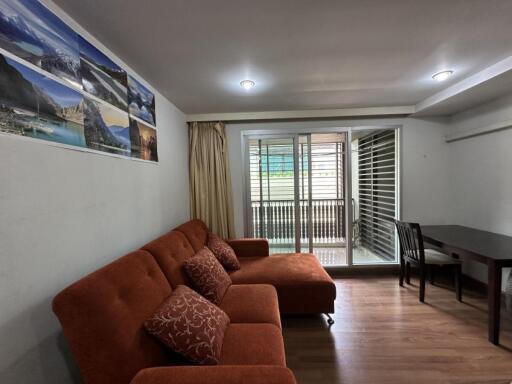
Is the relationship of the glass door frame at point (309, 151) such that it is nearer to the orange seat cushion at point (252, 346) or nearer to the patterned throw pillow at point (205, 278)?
the patterned throw pillow at point (205, 278)

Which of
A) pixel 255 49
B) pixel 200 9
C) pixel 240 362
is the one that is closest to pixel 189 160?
pixel 255 49

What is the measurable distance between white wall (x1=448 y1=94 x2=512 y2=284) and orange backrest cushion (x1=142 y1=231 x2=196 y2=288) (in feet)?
10.7

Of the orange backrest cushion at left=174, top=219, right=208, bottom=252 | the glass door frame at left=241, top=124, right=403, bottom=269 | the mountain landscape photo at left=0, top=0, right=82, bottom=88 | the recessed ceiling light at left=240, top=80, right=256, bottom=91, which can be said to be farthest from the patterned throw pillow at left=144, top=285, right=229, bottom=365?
the glass door frame at left=241, top=124, right=403, bottom=269

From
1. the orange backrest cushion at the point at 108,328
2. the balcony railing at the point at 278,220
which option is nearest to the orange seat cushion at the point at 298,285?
the balcony railing at the point at 278,220

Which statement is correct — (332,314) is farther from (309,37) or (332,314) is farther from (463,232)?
(309,37)

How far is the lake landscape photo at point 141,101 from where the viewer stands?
1.86m

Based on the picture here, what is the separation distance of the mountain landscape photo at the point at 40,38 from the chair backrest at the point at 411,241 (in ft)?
10.5

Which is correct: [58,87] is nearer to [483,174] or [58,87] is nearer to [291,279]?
[291,279]

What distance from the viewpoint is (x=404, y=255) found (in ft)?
9.48

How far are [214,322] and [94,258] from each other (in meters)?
0.82

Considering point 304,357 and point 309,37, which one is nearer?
point 309,37

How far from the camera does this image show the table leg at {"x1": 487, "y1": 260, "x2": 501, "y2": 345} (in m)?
1.87

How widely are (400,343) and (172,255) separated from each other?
2002mm

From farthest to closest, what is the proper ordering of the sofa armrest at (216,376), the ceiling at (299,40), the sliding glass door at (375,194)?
1. the sliding glass door at (375,194)
2. the ceiling at (299,40)
3. the sofa armrest at (216,376)
